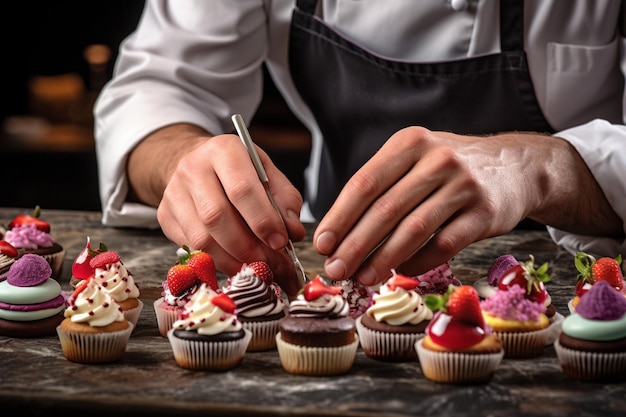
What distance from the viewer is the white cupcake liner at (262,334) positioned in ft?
5.71

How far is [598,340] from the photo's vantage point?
1.60 m

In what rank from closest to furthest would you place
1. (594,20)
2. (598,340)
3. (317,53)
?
(598,340) < (594,20) < (317,53)

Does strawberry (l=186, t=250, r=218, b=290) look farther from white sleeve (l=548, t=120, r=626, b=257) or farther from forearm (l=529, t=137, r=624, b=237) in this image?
white sleeve (l=548, t=120, r=626, b=257)

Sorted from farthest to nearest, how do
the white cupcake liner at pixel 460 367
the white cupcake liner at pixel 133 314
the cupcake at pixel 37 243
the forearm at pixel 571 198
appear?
the cupcake at pixel 37 243 < the forearm at pixel 571 198 < the white cupcake liner at pixel 133 314 < the white cupcake liner at pixel 460 367

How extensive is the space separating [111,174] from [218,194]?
80cm

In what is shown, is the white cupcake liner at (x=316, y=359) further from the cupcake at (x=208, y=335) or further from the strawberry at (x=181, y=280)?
the strawberry at (x=181, y=280)

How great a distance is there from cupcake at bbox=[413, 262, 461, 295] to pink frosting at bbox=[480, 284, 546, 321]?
0.17m

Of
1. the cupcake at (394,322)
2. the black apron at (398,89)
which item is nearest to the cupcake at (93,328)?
the cupcake at (394,322)

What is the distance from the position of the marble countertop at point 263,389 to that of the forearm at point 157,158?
0.70 m

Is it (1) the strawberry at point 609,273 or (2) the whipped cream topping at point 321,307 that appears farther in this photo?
(1) the strawberry at point 609,273

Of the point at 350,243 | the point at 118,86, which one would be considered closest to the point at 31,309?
the point at 350,243

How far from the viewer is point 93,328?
5.61 feet

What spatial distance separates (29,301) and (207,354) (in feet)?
1.46

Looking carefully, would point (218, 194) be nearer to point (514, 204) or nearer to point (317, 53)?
point (514, 204)
